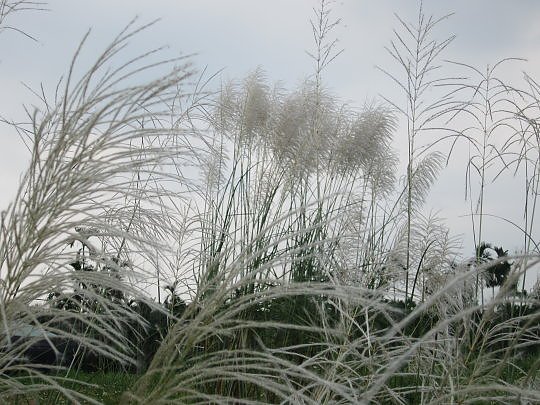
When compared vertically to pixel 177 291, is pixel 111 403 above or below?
below

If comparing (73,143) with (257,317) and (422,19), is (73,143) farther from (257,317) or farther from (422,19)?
(422,19)

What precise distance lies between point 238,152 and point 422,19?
154 cm

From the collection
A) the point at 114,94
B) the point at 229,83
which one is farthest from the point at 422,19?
the point at 114,94

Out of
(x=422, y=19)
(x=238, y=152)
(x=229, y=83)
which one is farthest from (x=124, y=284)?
(x=422, y=19)

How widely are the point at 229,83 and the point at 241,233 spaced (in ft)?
3.80

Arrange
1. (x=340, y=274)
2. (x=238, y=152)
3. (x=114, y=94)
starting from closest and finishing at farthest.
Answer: (x=114, y=94) → (x=340, y=274) → (x=238, y=152)

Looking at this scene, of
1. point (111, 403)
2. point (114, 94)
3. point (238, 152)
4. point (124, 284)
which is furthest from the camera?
point (238, 152)

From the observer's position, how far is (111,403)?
4020 mm

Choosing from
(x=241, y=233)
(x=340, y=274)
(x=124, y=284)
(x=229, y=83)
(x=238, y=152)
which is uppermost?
(x=229, y=83)

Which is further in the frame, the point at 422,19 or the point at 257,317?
the point at 422,19

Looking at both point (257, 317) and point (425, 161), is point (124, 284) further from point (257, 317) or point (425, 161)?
point (425, 161)

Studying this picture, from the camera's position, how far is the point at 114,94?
1.86 metres

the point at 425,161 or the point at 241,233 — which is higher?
the point at 425,161

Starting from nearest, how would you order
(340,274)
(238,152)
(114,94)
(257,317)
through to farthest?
1. (114,94)
2. (340,274)
3. (257,317)
4. (238,152)
